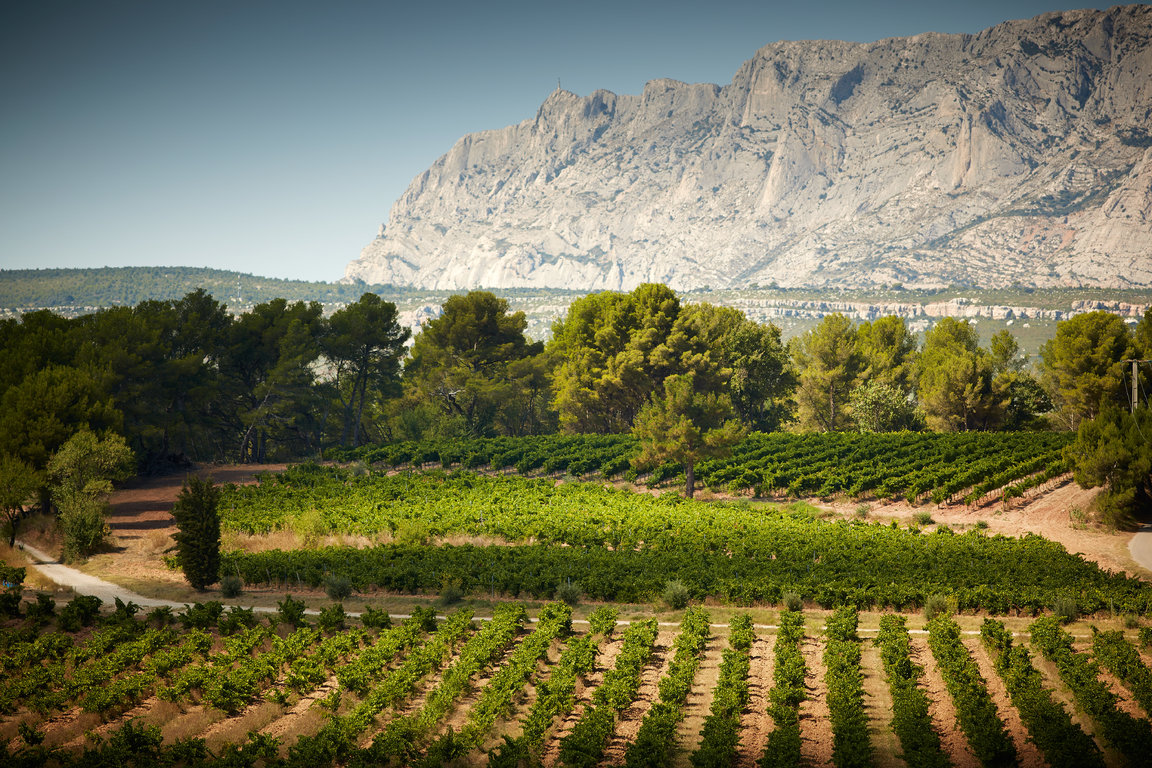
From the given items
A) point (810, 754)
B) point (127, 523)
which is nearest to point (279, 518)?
point (127, 523)

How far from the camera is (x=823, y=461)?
4409cm

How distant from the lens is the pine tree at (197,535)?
23203 mm

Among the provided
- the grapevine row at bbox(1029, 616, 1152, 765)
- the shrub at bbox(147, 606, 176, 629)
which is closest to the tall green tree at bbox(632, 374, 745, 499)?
the grapevine row at bbox(1029, 616, 1152, 765)

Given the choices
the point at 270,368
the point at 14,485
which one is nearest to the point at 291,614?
the point at 14,485

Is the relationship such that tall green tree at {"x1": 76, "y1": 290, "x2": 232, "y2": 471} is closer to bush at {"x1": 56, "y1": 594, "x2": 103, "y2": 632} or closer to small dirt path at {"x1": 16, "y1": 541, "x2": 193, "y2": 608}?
small dirt path at {"x1": 16, "y1": 541, "x2": 193, "y2": 608}

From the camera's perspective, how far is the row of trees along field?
40.4m

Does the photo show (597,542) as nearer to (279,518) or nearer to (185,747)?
(279,518)

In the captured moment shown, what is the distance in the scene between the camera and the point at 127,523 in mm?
33531

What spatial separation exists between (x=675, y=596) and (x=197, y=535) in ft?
48.7

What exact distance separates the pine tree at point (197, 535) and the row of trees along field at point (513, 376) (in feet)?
44.2

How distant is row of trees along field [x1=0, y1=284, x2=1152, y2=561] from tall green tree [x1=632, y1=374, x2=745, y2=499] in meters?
0.10

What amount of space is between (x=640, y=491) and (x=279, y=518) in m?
19.6

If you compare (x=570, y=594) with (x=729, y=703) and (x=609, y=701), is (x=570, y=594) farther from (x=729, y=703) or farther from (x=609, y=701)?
(x=729, y=703)

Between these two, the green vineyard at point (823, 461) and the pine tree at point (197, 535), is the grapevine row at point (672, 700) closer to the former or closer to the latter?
the pine tree at point (197, 535)
